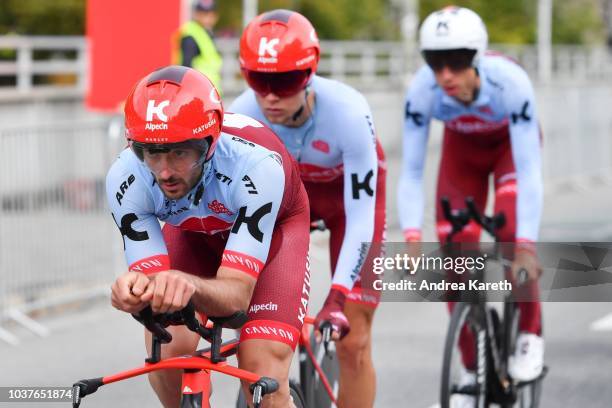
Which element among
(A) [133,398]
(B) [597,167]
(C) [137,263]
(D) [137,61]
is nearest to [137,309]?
(C) [137,263]

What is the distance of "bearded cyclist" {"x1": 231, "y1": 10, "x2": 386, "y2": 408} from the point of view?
5141 millimetres

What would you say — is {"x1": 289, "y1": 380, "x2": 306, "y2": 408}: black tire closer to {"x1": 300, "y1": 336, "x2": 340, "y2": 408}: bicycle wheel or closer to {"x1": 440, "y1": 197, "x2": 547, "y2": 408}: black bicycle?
{"x1": 300, "y1": 336, "x2": 340, "y2": 408}: bicycle wheel

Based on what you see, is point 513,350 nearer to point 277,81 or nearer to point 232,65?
point 277,81

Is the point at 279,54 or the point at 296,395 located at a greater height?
the point at 279,54

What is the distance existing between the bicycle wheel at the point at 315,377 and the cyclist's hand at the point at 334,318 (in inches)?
16.3

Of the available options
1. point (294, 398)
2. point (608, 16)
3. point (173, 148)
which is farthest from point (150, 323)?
point (608, 16)

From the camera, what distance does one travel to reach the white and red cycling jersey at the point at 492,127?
639 centimetres

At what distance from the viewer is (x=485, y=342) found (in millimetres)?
6289

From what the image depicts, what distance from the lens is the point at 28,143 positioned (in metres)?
9.30

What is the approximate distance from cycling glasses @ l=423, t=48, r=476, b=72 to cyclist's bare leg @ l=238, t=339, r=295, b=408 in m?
2.42

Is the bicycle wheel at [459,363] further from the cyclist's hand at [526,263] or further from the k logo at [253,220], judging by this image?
the k logo at [253,220]

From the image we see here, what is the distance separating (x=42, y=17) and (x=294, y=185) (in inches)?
1143

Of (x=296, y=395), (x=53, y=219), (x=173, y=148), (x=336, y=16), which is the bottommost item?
(x=336, y=16)

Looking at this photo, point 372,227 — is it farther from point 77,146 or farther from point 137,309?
point 77,146
